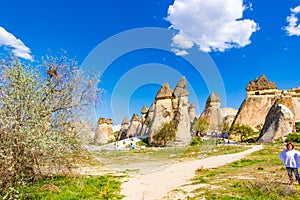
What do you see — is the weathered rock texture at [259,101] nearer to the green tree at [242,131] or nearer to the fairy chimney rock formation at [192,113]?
the green tree at [242,131]

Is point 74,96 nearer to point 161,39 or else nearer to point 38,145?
point 38,145

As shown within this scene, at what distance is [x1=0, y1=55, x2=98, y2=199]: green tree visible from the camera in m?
6.55

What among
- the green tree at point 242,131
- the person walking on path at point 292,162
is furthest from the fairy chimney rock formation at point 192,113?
the person walking on path at point 292,162

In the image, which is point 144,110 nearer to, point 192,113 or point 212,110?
point 192,113

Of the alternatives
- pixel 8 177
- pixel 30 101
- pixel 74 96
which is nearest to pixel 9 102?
pixel 30 101

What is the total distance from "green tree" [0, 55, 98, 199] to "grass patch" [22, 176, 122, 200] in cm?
57

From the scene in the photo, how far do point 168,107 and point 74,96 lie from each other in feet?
105

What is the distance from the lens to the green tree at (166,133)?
34.3 meters

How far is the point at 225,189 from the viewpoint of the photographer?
728 centimetres

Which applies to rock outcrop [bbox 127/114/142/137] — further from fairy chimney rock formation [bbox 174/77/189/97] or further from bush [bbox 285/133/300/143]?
bush [bbox 285/133/300/143]

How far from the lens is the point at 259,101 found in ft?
145

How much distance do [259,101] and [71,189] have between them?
42126 mm

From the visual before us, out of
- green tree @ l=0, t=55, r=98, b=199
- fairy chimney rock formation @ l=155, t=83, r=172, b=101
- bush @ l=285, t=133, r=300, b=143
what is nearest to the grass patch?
green tree @ l=0, t=55, r=98, b=199

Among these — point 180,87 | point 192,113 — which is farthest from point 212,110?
point 180,87
